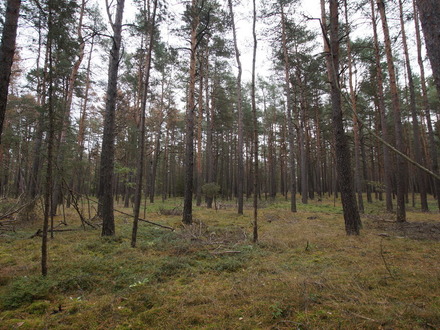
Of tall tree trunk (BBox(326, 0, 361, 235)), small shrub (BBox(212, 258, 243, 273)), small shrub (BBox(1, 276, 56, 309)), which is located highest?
tall tree trunk (BBox(326, 0, 361, 235))

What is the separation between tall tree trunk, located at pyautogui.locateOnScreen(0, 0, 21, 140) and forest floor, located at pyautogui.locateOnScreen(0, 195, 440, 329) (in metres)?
2.80

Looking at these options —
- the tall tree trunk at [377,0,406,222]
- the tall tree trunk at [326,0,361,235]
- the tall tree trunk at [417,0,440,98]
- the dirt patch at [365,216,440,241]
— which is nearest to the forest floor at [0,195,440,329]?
the dirt patch at [365,216,440,241]

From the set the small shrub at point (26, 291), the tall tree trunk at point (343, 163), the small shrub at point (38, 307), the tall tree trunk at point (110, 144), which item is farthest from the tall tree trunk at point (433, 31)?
the tall tree trunk at point (110, 144)

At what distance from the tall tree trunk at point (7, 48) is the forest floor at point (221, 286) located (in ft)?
9.19

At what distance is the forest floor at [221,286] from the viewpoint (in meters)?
2.56

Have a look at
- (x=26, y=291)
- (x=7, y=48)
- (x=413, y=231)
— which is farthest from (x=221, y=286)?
(x=413, y=231)

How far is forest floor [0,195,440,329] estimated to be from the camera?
2.56 meters

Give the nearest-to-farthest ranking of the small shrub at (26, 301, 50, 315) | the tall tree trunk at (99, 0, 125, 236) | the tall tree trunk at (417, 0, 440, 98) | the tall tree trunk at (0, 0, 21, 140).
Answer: the tall tree trunk at (417, 0, 440, 98) → the small shrub at (26, 301, 50, 315) → the tall tree trunk at (0, 0, 21, 140) → the tall tree trunk at (99, 0, 125, 236)

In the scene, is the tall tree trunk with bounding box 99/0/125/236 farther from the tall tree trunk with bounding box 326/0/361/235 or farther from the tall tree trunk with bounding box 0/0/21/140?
the tall tree trunk with bounding box 326/0/361/235

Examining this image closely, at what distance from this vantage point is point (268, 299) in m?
2.99

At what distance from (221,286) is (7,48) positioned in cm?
530

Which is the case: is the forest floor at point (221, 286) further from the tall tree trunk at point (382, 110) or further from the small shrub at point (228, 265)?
the tall tree trunk at point (382, 110)

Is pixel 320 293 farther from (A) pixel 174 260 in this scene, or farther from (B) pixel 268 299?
(A) pixel 174 260

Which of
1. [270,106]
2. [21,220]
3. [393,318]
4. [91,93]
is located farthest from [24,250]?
[270,106]
